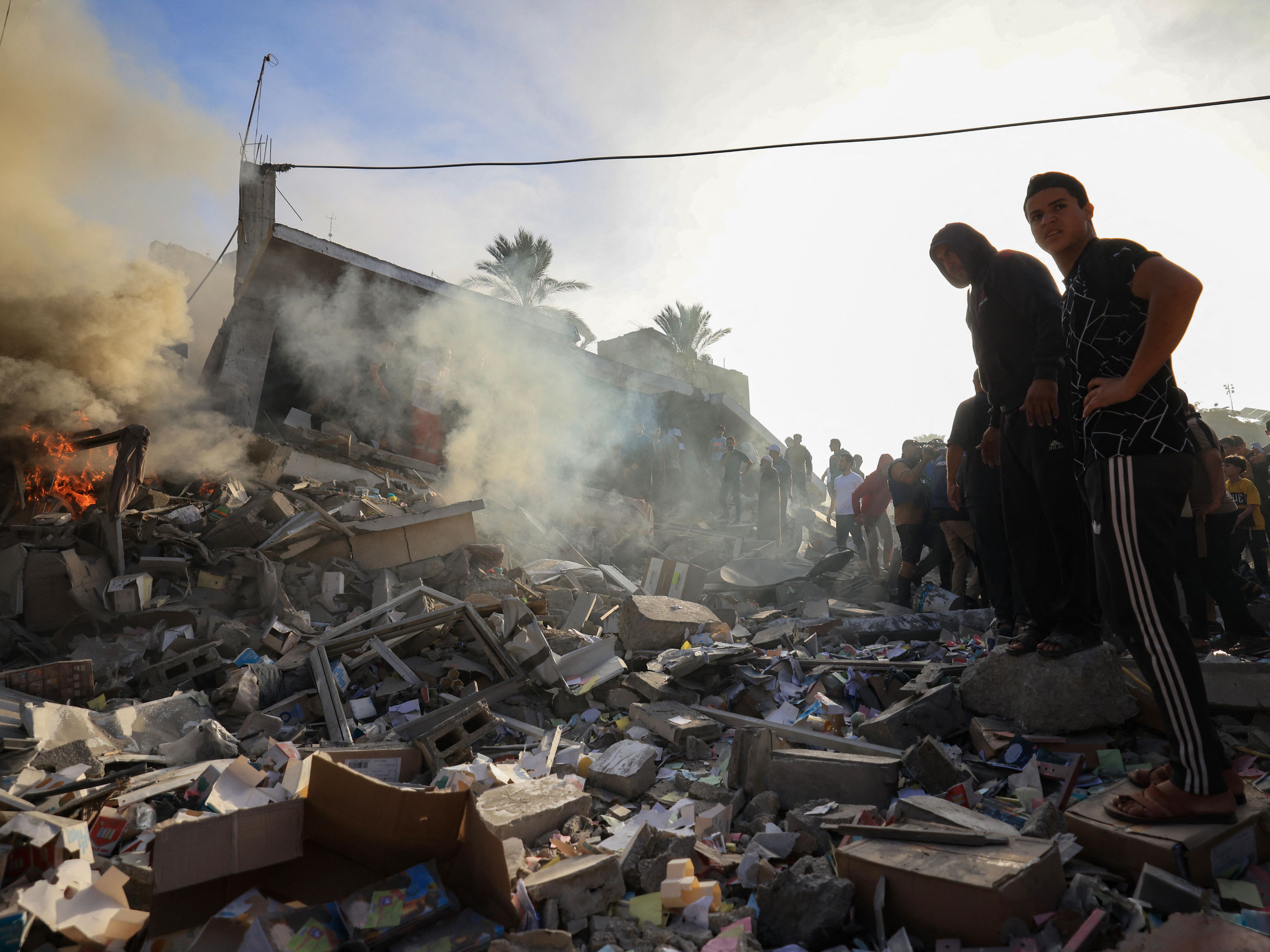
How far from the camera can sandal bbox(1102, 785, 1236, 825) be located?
2.01 m

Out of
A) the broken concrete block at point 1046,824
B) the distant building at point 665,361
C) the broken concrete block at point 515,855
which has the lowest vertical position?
the broken concrete block at point 515,855

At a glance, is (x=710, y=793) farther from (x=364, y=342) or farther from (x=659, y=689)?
(x=364, y=342)

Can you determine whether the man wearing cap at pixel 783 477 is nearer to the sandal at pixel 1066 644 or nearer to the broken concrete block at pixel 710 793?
the sandal at pixel 1066 644

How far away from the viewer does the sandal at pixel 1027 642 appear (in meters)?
3.19

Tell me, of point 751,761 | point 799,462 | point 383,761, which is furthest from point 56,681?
point 799,462

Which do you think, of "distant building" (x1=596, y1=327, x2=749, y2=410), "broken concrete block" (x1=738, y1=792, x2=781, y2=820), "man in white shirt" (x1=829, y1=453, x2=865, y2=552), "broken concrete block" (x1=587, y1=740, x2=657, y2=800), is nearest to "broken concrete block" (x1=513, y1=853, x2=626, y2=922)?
"broken concrete block" (x1=738, y1=792, x2=781, y2=820)

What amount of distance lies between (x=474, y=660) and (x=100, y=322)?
7.06 m

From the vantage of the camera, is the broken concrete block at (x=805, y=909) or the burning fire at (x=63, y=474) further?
the burning fire at (x=63, y=474)

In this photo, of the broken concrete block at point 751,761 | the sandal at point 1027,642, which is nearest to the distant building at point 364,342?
the broken concrete block at point 751,761

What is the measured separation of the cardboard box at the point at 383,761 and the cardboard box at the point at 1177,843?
10.2ft

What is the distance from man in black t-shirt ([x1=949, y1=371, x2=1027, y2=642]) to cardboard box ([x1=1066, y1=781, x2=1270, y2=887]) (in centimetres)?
173

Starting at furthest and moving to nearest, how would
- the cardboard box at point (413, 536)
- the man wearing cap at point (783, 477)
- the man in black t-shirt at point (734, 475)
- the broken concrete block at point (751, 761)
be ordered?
1. the man in black t-shirt at point (734, 475)
2. the man wearing cap at point (783, 477)
3. the cardboard box at point (413, 536)
4. the broken concrete block at point (751, 761)

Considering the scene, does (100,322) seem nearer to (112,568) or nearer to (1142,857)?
(112,568)

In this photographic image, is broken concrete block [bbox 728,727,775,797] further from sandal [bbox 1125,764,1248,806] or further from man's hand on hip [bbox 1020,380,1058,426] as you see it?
man's hand on hip [bbox 1020,380,1058,426]
